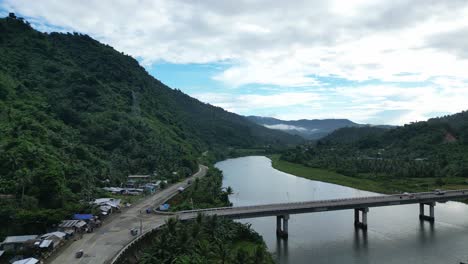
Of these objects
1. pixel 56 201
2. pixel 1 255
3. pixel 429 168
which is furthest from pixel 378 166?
pixel 1 255

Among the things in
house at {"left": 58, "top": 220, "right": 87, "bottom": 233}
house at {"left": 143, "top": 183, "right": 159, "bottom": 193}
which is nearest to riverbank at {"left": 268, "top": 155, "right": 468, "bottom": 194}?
house at {"left": 143, "top": 183, "right": 159, "bottom": 193}

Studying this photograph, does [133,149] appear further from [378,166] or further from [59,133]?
[378,166]

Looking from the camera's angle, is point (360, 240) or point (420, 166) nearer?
point (360, 240)

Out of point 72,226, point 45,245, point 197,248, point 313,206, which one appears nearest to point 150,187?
point 72,226

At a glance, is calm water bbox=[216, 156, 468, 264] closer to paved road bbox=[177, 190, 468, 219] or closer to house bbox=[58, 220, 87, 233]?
paved road bbox=[177, 190, 468, 219]

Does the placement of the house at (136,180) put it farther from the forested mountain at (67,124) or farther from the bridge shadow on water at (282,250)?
the bridge shadow on water at (282,250)

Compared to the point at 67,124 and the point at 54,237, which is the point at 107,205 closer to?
the point at 54,237
